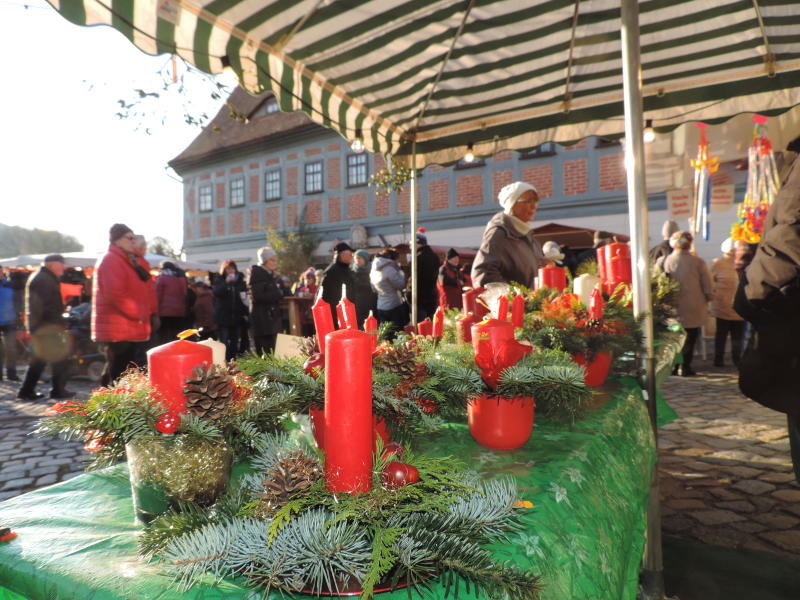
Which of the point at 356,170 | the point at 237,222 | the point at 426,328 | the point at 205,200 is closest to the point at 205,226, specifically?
the point at 205,200

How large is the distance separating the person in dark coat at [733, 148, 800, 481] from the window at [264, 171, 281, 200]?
19896 millimetres

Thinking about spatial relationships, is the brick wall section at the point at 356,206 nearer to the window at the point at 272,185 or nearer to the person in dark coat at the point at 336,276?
the window at the point at 272,185

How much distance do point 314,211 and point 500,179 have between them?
24.9 feet

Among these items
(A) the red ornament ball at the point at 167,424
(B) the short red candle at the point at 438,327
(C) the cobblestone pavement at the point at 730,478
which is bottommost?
(C) the cobblestone pavement at the point at 730,478

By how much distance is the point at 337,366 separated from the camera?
2.12 feet

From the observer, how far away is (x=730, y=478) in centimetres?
313

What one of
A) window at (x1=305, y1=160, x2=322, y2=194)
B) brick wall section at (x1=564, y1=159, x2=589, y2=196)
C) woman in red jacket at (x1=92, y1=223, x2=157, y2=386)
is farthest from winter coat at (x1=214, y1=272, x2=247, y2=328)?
window at (x1=305, y1=160, x2=322, y2=194)

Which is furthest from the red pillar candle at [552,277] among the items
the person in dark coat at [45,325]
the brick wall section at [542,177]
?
the brick wall section at [542,177]

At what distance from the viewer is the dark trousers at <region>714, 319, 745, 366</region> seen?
7.00m

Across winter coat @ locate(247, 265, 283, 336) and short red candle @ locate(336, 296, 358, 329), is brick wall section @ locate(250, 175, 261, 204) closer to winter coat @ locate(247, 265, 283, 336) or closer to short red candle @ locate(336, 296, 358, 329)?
winter coat @ locate(247, 265, 283, 336)

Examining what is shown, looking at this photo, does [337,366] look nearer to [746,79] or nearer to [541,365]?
[541,365]

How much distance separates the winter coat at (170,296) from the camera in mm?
6977

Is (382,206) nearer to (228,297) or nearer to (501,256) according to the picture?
(228,297)

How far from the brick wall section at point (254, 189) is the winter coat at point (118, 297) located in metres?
17.7
